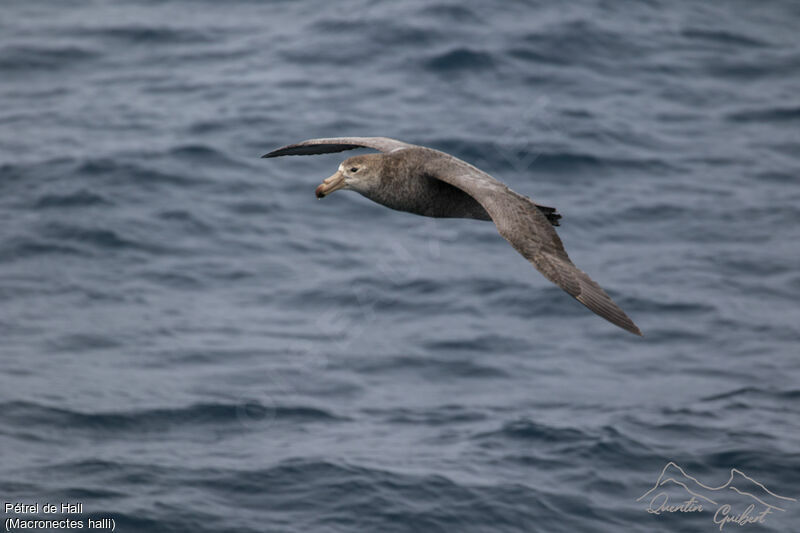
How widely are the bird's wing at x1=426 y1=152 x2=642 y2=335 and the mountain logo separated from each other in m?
8.68

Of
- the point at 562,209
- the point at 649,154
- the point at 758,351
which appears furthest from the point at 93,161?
the point at 758,351

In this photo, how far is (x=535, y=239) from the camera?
1035 cm

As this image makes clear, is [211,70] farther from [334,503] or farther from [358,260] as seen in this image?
[334,503]

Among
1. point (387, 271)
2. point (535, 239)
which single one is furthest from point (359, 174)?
point (387, 271)

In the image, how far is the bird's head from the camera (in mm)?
11484

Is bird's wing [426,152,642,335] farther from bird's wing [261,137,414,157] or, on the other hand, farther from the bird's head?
bird's wing [261,137,414,157]

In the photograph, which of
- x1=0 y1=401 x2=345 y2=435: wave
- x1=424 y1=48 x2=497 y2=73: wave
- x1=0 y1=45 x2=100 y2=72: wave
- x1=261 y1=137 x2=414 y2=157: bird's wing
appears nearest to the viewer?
x1=261 y1=137 x2=414 y2=157: bird's wing

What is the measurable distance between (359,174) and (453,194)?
3.33ft

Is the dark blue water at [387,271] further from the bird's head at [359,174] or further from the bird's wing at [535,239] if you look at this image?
the bird's wing at [535,239]

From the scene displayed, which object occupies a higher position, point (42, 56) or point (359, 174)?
point (359, 174)

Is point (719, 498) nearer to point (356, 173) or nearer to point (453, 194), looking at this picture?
point (453, 194)

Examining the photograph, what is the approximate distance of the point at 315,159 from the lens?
24672mm

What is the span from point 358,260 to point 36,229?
21.2 ft

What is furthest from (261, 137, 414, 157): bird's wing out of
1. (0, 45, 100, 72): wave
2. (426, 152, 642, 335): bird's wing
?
(0, 45, 100, 72): wave
